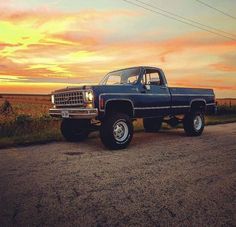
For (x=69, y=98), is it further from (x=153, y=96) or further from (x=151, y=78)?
(x=151, y=78)

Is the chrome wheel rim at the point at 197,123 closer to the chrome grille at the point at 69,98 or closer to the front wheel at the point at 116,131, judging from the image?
the front wheel at the point at 116,131

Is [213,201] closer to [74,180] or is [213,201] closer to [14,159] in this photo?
[74,180]

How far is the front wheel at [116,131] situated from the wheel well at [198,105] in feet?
12.3

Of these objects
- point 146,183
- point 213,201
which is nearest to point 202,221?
point 213,201

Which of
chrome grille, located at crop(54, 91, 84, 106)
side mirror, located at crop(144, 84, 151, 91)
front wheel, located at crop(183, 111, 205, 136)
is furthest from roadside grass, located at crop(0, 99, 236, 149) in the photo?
side mirror, located at crop(144, 84, 151, 91)

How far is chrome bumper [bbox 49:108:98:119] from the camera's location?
7.56 m

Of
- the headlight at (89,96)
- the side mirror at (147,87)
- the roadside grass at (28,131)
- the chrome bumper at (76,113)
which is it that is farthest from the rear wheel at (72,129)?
the side mirror at (147,87)

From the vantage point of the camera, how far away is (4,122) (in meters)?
11.3

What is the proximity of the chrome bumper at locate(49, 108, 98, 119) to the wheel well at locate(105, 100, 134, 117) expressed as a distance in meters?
0.54

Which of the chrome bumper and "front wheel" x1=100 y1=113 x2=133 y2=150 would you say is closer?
the chrome bumper

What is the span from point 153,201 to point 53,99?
5.99 metres

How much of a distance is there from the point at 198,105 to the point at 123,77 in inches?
134

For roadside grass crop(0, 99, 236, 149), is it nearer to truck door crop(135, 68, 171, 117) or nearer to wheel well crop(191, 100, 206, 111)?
wheel well crop(191, 100, 206, 111)

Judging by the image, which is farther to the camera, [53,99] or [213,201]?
[53,99]
